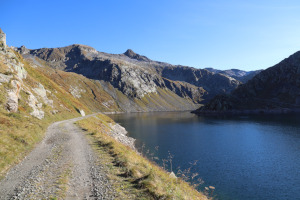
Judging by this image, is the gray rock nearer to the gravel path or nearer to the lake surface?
the gravel path

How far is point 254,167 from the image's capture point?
3725 cm

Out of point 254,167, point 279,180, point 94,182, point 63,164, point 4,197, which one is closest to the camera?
point 4,197

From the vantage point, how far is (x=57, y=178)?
13.6 m

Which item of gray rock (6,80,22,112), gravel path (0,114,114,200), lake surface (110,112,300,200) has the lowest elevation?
lake surface (110,112,300,200)

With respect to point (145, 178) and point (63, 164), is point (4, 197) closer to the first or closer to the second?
point (63, 164)

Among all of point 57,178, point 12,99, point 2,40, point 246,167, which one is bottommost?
point 246,167

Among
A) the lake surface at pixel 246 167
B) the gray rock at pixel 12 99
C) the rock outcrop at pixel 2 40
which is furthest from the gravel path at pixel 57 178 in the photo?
the rock outcrop at pixel 2 40

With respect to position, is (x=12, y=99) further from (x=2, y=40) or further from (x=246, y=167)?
(x=246, y=167)

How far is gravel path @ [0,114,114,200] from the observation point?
1127 centimetres

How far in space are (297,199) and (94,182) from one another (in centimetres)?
2954

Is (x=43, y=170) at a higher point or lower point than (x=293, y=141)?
higher

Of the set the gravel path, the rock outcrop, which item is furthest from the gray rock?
the rock outcrop

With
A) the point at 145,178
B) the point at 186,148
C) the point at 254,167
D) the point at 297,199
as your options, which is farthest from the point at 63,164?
the point at 186,148

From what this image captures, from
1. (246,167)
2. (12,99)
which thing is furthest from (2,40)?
(246,167)
